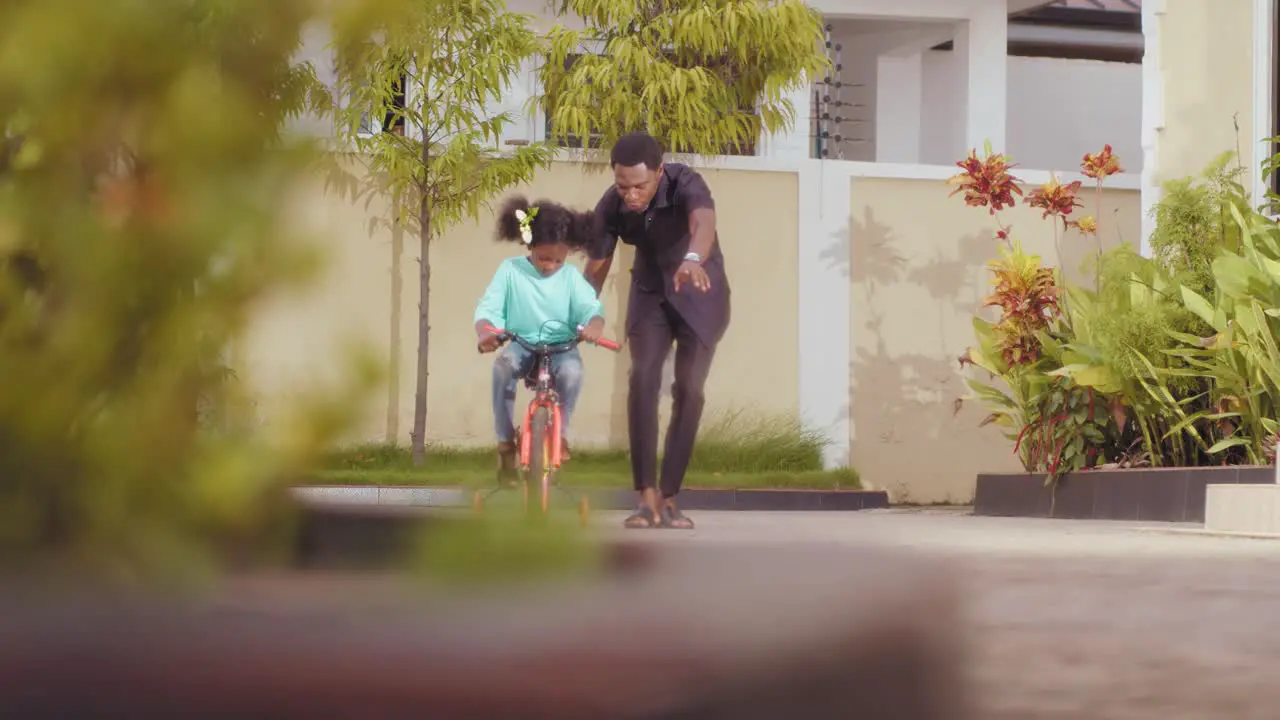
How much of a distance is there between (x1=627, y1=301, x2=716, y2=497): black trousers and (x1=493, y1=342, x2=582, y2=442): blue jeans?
52 centimetres

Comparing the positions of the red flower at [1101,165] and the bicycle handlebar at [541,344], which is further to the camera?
the red flower at [1101,165]

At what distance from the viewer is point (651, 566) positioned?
1169 mm

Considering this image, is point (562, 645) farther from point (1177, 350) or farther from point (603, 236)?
point (1177, 350)

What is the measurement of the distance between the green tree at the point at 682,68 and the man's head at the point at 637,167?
278 inches

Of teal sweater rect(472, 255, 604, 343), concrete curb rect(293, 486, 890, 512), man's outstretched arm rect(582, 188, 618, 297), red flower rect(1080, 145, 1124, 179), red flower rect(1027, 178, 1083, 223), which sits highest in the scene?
red flower rect(1080, 145, 1124, 179)

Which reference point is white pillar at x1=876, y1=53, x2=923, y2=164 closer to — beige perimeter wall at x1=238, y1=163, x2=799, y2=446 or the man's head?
beige perimeter wall at x1=238, y1=163, x2=799, y2=446

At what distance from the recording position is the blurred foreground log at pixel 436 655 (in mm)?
769

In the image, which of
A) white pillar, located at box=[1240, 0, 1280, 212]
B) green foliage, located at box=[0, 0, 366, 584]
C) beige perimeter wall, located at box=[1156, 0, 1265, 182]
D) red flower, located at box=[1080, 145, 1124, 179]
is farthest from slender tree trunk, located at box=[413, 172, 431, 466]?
green foliage, located at box=[0, 0, 366, 584]

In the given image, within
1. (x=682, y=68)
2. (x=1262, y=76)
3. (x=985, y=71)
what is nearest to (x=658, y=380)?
(x=1262, y=76)

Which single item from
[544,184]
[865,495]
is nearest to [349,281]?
[865,495]

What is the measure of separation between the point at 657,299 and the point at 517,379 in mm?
940

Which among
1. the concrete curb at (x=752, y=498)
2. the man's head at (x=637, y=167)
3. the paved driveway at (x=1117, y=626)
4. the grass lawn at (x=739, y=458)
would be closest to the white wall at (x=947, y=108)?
the grass lawn at (x=739, y=458)

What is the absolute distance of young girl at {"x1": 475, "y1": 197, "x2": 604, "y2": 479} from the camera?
7.79m

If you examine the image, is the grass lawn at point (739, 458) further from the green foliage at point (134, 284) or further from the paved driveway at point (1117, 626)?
the green foliage at point (134, 284)
